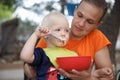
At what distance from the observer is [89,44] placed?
2.88 meters

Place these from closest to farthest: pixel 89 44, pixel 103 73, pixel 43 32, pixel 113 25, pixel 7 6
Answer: pixel 43 32 < pixel 103 73 < pixel 89 44 < pixel 113 25 < pixel 7 6

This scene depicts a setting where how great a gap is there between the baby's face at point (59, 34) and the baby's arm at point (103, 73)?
0.36 metres

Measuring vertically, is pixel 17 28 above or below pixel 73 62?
below

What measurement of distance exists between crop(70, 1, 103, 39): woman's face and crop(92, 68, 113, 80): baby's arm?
29cm

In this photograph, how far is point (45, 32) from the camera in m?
2.56

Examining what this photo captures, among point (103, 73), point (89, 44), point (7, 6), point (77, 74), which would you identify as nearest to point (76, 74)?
point (77, 74)

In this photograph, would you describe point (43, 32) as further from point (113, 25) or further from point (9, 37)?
point (9, 37)

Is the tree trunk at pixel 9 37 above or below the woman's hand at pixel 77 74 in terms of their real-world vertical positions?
below

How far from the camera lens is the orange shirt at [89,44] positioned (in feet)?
9.30

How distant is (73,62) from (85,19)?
0.35 metres

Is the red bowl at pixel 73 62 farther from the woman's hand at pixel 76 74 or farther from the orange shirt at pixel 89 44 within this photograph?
the orange shirt at pixel 89 44

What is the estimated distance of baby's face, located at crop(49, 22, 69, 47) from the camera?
103 inches

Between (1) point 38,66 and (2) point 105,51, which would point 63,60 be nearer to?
(1) point 38,66

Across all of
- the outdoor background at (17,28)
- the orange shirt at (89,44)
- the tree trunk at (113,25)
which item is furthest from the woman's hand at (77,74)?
the outdoor background at (17,28)
